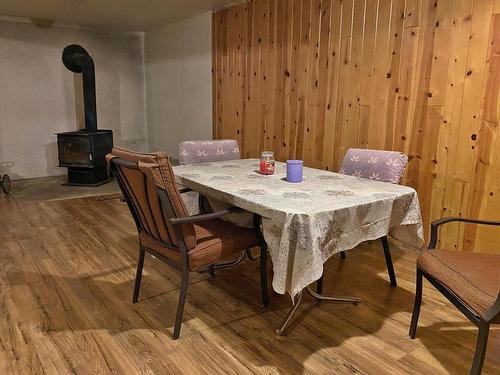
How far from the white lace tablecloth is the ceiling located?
2856mm

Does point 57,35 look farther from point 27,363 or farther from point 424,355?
point 424,355

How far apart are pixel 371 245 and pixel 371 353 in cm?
152

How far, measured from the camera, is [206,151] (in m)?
3.27

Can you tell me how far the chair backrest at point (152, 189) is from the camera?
5.73 ft

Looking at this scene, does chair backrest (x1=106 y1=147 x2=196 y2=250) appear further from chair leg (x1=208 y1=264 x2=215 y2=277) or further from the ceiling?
the ceiling

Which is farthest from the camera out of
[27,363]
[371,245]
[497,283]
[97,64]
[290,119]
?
[97,64]

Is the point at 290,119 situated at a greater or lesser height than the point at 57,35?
lesser

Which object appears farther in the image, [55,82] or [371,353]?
[55,82]

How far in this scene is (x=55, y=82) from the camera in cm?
577

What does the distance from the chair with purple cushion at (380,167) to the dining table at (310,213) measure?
0.24m

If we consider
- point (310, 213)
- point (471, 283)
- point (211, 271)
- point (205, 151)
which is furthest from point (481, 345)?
point (205, 151)

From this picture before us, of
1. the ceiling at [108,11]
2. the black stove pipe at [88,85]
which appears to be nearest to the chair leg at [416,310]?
the ceiling at [108,11]

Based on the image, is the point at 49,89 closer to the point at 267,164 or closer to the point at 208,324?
the point at 267,164

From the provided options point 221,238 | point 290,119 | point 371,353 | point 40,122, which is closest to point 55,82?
point 40,122
